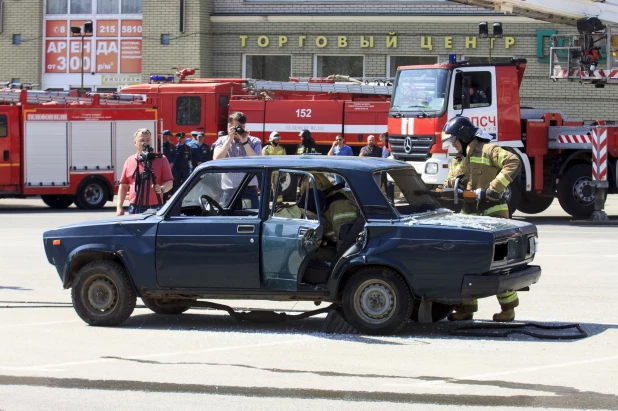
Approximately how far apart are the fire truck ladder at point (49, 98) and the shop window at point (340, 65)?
6.76 metres

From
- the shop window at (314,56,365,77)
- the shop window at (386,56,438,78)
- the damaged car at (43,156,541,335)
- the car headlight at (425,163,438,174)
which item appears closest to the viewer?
the damaged car at (43,156,541,335)

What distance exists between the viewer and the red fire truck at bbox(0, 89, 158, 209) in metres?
24.2

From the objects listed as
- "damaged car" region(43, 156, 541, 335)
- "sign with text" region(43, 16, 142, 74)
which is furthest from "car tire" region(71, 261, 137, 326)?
"sign with text" region(43, 16, 142, 74)

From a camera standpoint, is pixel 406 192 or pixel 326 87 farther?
pixel 326 87

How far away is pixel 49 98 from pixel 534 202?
10.8 metres

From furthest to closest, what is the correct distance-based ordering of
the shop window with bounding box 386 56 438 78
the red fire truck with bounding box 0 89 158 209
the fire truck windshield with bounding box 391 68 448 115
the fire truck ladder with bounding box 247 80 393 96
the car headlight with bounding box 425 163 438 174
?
the shop window with bounding box 386 56 438 78 < the fire truck ladder with bounding box 247 80 393 96 < the red fire truck with bounding box 0 89 158 209 < the fire truck windshield with bounding box 391 68 448 115 < the car headlight with bounding box 425 163 438 174

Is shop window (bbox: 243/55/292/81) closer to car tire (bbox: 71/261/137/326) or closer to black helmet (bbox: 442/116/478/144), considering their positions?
black helmet (bbox: 442/116/478/144)

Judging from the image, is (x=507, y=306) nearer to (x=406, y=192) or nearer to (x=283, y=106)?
(x=406, y=192)

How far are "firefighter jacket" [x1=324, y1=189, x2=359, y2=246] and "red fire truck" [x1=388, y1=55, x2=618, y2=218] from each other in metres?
10.5

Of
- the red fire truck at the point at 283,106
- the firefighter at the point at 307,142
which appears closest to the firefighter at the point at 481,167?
the firefighter at the point at 307,142

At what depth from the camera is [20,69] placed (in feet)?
107

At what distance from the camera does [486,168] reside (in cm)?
1000

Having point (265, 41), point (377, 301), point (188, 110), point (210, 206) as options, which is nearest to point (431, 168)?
point (188, 110)

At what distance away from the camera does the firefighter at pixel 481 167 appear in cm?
971
